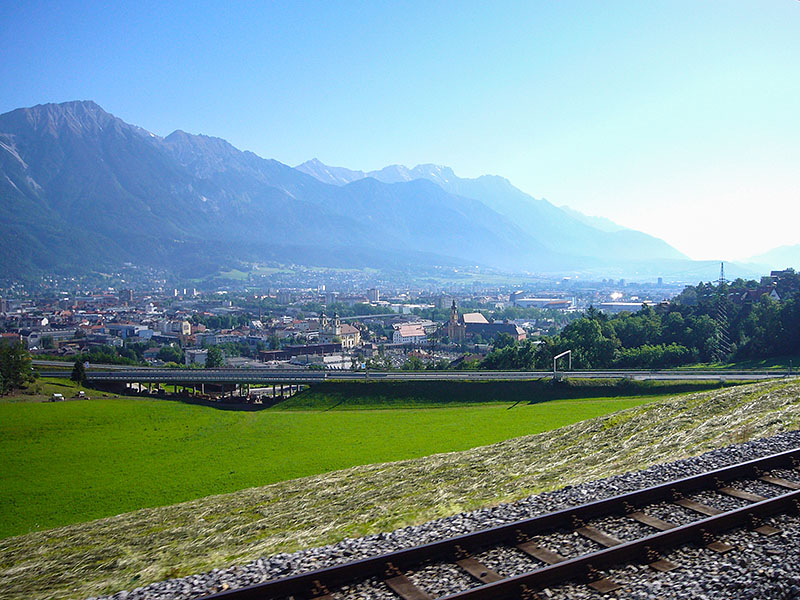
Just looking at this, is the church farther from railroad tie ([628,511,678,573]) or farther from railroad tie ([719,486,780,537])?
railroad tie ([628,511,678,573])

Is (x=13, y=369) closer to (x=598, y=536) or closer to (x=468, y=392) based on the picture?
(x=468, y=392)

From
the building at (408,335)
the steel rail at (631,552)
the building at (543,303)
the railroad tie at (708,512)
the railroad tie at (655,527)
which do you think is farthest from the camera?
the building at (543,303)

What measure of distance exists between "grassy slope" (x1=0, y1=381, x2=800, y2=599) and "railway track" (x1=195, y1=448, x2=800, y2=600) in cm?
142

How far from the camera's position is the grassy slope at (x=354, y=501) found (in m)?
6.78

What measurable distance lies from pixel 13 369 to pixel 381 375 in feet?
63.1

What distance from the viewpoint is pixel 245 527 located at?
8.57 meters

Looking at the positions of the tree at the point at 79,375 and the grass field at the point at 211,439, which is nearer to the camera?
the grass field at the point at 211,439

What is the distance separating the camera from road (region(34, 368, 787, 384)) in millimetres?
28781

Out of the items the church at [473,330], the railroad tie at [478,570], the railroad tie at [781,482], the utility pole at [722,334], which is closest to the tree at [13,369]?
the railroad tie at [478,570]

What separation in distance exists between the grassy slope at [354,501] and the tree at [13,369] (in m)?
23.2

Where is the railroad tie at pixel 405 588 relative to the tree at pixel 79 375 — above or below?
above

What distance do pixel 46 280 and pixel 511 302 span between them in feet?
443

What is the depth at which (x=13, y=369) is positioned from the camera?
30391mm

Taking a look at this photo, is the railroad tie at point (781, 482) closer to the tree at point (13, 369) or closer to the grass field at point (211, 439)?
the grass field at point (211, 439)
